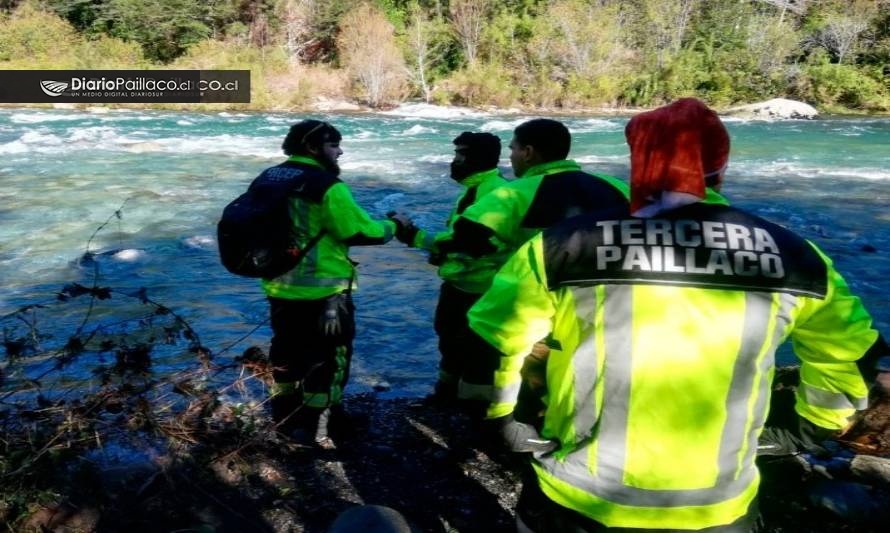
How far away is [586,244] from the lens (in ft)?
4.84

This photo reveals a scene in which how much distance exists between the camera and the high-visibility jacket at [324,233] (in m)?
3.23

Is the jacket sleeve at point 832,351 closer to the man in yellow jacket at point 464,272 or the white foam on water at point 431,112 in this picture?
the man in yellow jacket at point 464,272

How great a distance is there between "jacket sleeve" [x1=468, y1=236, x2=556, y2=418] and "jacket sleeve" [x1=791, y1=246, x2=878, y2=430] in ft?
1.87

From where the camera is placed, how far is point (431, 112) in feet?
91.9

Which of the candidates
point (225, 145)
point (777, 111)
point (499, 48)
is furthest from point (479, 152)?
point (499, 48)

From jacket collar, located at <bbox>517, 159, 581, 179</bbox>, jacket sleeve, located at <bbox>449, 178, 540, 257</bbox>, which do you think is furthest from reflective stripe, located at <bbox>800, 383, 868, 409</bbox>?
jacket collar, located at <bbox>517, 159, 581, 179</bbox>

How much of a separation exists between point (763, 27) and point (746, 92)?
392 centimetres

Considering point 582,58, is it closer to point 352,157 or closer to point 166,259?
point 352,157

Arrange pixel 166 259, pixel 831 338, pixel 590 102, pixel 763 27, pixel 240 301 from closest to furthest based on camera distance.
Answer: pixel 831 338
pixel 240 301
pixel 166 259
pixel 590 102
pixel 763 27

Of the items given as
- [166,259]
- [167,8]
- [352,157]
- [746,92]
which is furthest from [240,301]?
[167,8]

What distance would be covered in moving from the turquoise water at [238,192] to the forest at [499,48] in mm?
8148

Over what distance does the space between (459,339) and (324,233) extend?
1.10 m

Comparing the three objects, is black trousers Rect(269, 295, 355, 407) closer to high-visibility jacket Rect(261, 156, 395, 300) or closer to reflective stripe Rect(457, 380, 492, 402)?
high-visibility jacket Rect(261, 156, 395, 300)

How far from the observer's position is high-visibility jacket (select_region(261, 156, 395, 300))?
323cm
